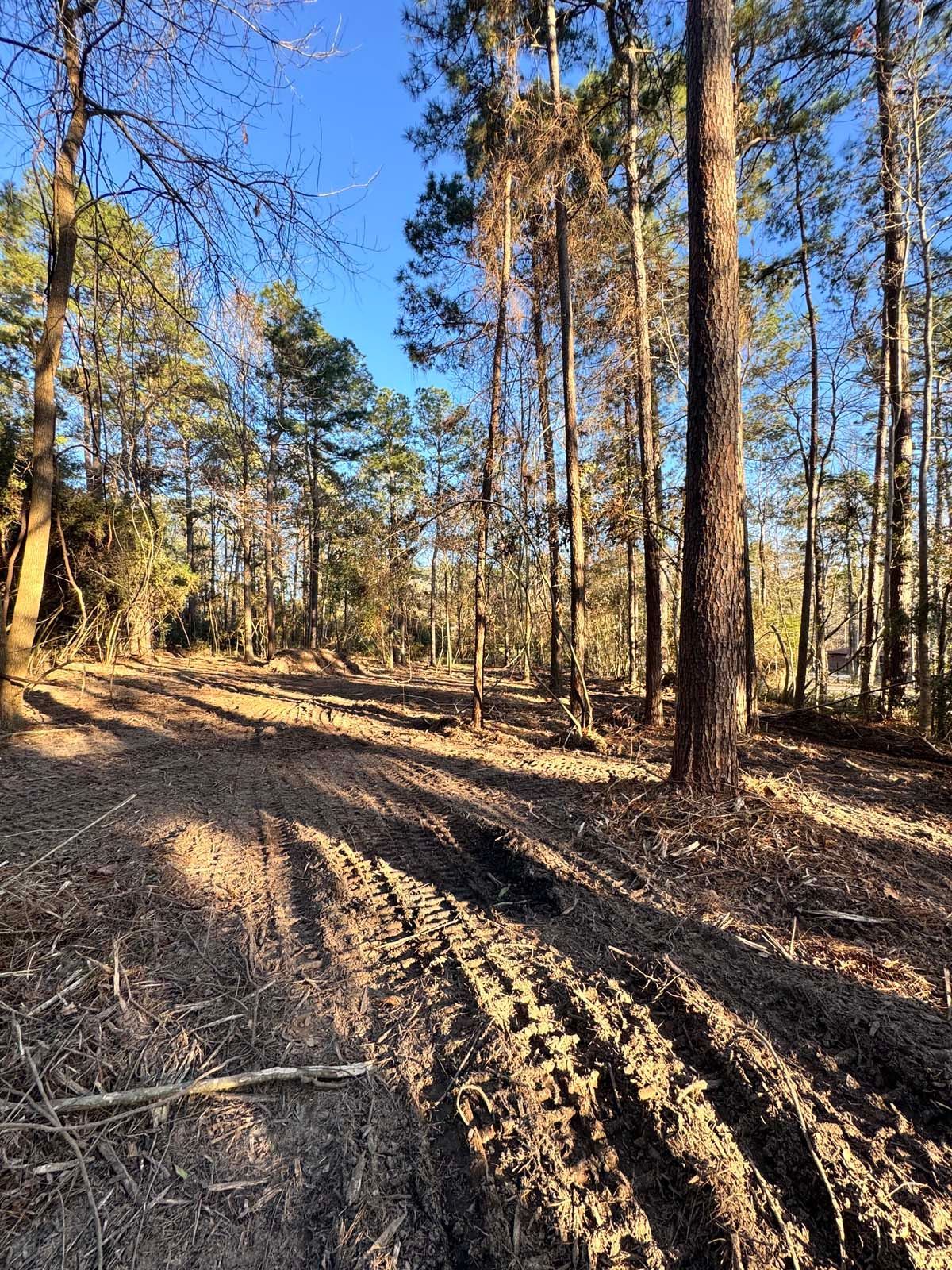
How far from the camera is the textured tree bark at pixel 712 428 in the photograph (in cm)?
359

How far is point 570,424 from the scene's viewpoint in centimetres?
669

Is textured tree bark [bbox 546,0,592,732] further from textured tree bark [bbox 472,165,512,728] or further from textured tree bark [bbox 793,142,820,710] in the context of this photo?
textured tree bark [bbox 793,142,820,710]

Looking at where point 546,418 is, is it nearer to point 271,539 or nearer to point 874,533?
point 874,533

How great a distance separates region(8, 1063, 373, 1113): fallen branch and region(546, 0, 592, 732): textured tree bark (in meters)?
5.10

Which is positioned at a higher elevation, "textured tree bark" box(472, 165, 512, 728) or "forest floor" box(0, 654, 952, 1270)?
"textured tree bark" box(472, 165, 512, 728)

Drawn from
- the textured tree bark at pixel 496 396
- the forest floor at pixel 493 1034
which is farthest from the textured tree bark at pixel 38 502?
the textured tree bark at pixel 496 396

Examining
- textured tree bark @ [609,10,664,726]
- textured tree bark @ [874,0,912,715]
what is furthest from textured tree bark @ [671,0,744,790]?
textured tree bark @ [874,0,912,715]

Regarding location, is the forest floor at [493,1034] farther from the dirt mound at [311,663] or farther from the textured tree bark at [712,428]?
the dirt mound at [311,663]

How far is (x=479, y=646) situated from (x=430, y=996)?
5862 millimetres

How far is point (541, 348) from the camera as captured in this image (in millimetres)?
8367

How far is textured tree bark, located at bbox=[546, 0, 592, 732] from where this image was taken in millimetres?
6512

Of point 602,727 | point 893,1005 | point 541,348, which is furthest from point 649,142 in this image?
point 893,1005

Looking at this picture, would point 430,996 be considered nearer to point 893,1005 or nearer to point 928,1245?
point 928,1245

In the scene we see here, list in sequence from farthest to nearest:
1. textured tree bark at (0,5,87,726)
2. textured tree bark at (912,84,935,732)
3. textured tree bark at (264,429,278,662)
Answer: textured tree bark at (264,429,278,662), textured tree bark at (912,84,935,732), textured tree bark at (0,5,87,726)
